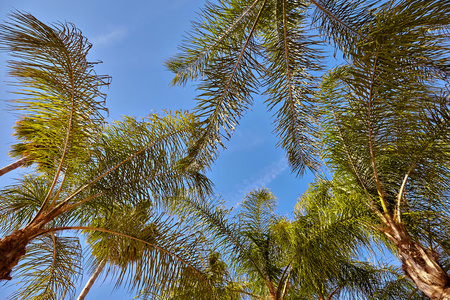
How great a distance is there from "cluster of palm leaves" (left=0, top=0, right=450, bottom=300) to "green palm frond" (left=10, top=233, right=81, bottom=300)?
1 centimetres

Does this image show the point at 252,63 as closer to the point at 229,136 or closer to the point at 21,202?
the point at 229,136

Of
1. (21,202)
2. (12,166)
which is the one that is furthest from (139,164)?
(12,166)

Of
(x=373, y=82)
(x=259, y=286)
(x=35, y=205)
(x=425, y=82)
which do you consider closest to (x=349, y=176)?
(x=425, y=82)

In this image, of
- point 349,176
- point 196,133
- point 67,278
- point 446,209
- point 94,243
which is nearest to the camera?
point 94,243

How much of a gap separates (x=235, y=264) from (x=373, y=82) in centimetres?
405

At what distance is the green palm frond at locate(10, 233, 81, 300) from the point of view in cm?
308

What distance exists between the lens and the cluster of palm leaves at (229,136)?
2434 millimetres

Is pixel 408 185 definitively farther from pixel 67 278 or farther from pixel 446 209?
pixel 67 278

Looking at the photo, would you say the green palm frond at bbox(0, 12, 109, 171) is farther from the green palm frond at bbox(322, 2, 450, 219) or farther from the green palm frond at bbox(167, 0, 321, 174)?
the green palm frond at bbox(322, 2, 450, 219)

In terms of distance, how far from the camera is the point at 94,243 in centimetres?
300

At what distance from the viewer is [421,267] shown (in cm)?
285

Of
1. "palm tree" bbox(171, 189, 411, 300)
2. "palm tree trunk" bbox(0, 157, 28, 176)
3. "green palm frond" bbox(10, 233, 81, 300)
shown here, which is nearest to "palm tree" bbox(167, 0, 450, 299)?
"palm tree" bbox(171, 189, 411, 300)

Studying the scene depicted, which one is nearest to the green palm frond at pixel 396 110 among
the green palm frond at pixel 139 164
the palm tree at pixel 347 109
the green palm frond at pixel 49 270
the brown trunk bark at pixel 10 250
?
the palm tree at pixel 347 109

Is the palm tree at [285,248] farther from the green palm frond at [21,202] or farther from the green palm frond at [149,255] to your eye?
the green palm frond at [21,202]
